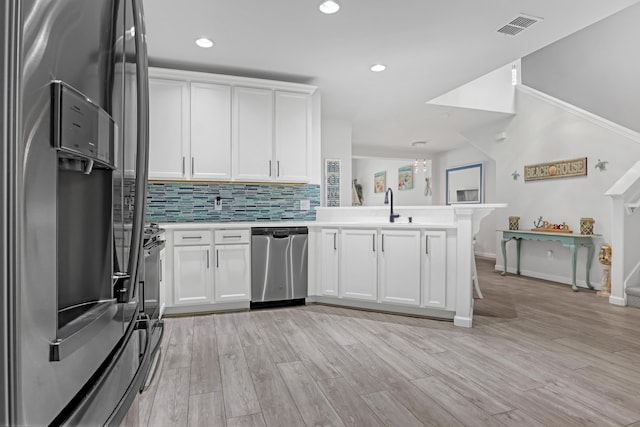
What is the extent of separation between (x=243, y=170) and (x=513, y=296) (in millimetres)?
3653

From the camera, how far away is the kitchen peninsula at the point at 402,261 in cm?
328

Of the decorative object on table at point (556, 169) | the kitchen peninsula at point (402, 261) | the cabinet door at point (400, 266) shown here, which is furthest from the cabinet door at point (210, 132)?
the decorative object on table at point (556, 169)

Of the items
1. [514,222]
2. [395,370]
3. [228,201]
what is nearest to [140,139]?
[395,370]

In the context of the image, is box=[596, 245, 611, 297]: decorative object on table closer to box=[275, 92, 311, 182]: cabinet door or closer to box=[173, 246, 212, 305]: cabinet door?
box=[275, 92, 311, 182]: cabinet door

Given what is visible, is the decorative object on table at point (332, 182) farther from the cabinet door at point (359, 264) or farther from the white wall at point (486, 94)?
the cabinet door at point (359, 264)

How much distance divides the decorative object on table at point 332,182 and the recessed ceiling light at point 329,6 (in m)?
3.24

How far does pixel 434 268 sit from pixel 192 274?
95.3 inches

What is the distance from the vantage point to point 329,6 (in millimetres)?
2758

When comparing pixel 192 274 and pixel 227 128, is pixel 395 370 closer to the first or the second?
pixel 192 274

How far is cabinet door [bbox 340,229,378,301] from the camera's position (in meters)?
3.69

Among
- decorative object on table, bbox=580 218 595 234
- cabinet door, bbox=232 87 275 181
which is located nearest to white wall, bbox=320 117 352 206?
Result: cabinet door, bbox=232 87 275 181

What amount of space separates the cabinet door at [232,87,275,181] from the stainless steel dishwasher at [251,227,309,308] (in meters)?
0.72

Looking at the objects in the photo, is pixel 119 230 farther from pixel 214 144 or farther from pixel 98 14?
pixel 214 144

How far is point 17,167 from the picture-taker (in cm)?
34
